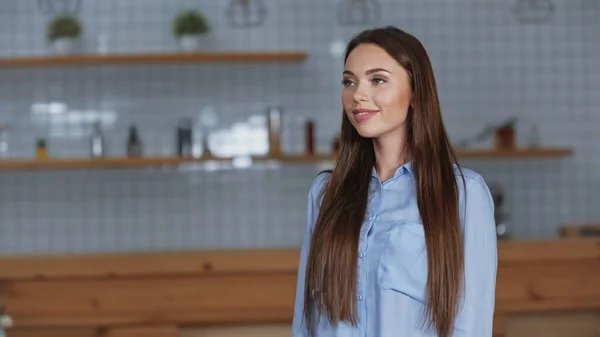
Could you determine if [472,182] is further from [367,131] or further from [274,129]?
[274,129]

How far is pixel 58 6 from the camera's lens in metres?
5.18

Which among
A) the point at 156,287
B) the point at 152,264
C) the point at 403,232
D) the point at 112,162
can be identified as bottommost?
the point at 156,287

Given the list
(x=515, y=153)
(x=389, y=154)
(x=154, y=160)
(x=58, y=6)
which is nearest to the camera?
(x=389, y=154)

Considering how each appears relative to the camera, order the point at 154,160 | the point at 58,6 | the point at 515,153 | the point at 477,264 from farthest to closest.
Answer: the point at 58,6 < the point at 515,153 < the point at 154,160 < the point at 477,264

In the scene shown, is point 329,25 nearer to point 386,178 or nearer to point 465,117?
point 465,117

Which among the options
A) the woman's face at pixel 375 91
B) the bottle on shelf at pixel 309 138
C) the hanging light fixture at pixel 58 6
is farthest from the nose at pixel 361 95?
the hanging light fixture at pixel 58 6

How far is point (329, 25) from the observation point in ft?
17.4

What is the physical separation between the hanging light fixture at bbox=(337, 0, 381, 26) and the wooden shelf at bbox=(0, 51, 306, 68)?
0.37 meters

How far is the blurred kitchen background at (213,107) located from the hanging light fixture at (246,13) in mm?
11

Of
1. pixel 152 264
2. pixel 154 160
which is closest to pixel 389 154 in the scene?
pixel 152 264

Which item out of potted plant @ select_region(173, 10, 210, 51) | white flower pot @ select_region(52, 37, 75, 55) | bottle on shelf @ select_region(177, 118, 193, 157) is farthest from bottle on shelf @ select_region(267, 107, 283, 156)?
white flower pot @ select_region(52, 37, 75, 55)

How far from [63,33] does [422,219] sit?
12.4ft

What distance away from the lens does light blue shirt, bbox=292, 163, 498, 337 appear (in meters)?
1.69

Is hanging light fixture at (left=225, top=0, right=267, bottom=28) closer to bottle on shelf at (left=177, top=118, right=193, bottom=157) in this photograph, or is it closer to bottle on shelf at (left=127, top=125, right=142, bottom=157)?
bottle on shelf at (left=177, top=118, right=193, bottom=157)
